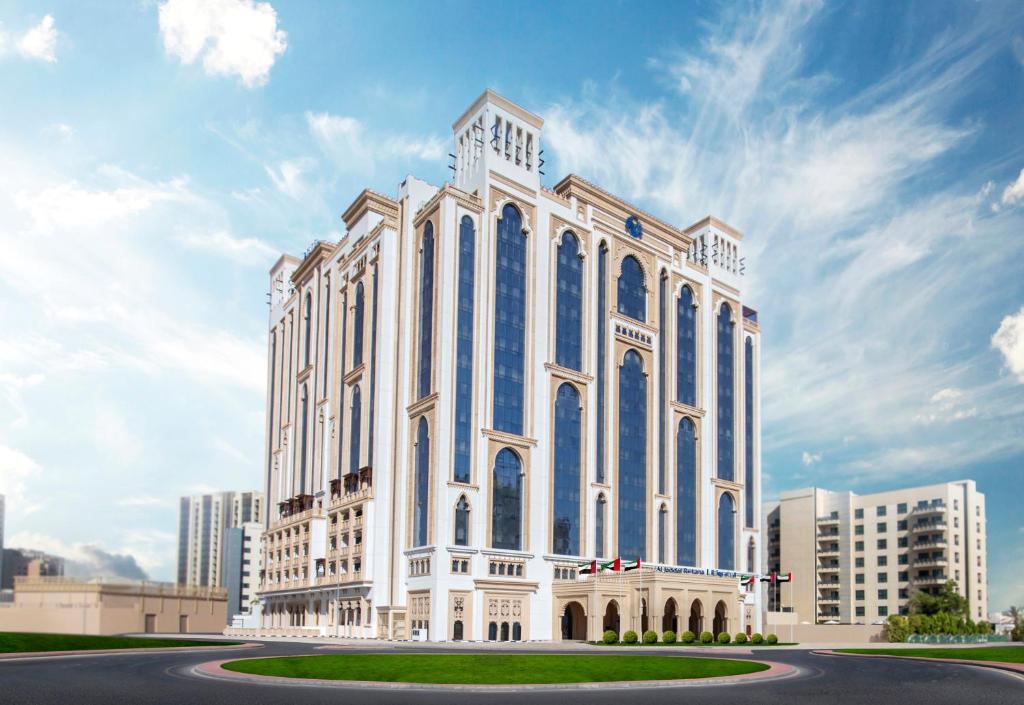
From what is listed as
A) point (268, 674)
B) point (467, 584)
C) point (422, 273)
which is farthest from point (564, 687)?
point (422, 273)

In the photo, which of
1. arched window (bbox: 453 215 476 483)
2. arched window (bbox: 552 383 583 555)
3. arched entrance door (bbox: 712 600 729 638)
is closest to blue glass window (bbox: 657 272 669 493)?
arched entrance door (bbox: 712 600 729 638)

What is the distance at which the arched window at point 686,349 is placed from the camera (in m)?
132

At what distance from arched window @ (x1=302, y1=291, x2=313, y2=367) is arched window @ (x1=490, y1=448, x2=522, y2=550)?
43.6 metres

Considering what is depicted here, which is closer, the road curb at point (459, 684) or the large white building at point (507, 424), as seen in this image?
the road curb at point (459, 684)

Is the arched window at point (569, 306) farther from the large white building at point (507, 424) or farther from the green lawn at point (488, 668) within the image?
the green lawn at point (488, 668)

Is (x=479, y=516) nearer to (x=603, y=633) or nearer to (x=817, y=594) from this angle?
(x=603, y=633)

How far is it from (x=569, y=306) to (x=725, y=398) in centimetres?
3446

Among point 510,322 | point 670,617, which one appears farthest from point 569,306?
point 670,617

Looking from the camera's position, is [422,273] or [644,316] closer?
[422,273]

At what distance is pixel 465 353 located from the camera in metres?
105

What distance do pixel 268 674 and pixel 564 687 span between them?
43.1 ft

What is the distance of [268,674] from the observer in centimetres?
4200

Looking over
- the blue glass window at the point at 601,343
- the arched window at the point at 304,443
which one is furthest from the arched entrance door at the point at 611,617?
the arched window at the point at 304,443

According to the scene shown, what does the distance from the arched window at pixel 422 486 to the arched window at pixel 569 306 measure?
18.8 metres
